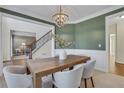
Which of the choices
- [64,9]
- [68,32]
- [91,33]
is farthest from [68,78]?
[68,32]

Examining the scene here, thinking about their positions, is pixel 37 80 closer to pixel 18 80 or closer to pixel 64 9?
pixel 18 80

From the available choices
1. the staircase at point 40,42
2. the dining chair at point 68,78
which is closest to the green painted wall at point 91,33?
the staircase at point 40,42

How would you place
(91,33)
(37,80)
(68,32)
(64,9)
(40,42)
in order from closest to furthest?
(37,80)
(64,9)
(91,33)
(68,32)
(40,42)

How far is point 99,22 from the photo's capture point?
466 centimetres

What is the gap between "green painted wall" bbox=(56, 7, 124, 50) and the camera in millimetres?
4555

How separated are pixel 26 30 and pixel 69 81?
701cm

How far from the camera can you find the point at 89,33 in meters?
5.26

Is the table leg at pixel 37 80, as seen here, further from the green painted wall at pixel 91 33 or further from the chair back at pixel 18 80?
the green painted wall at pixel 91 33

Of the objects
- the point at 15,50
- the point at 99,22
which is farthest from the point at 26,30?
the point at 99,22

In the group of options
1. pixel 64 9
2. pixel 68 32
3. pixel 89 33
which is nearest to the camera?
pixel 64 9

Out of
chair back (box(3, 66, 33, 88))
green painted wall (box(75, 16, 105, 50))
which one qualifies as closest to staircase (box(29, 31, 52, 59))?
green painted wall (box(75, 16, 105, 50))

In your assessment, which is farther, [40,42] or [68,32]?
[40,42]

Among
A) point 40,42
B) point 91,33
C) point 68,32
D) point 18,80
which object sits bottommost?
point 18,80

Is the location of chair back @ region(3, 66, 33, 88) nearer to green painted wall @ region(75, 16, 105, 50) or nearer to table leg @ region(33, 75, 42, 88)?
table leg @ region(33, 75, 42, 88)
